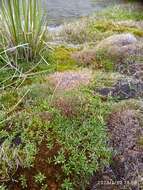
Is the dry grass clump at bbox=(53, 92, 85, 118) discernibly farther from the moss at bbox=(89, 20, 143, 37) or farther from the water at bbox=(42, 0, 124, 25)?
the water at bbox=(42, 0, 124, 25)

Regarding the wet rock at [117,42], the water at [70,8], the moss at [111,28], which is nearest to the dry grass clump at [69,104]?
the wet rock at [117,42]

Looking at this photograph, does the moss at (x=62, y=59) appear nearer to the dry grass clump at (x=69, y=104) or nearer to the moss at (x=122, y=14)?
the dry grass clump at (x=69, y=104)

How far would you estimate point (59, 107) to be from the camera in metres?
3.71

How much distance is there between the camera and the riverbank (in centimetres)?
331

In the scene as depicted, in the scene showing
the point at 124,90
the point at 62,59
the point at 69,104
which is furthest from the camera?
the point at 62,59

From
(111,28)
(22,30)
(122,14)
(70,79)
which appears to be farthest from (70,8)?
(70,79)

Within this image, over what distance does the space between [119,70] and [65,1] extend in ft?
22.8

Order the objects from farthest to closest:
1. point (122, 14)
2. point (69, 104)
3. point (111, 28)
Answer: point (122, 14) → point (111, 28) → point (69, 104)

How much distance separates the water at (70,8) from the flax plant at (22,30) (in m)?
3.98

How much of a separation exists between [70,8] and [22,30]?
585 centimetres

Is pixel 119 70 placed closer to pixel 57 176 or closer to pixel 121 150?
pixel 121 150

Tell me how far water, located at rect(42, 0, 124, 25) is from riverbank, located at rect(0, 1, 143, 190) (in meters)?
4.90

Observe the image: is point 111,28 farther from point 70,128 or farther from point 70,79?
point 70,128

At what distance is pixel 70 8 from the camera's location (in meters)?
10.7
